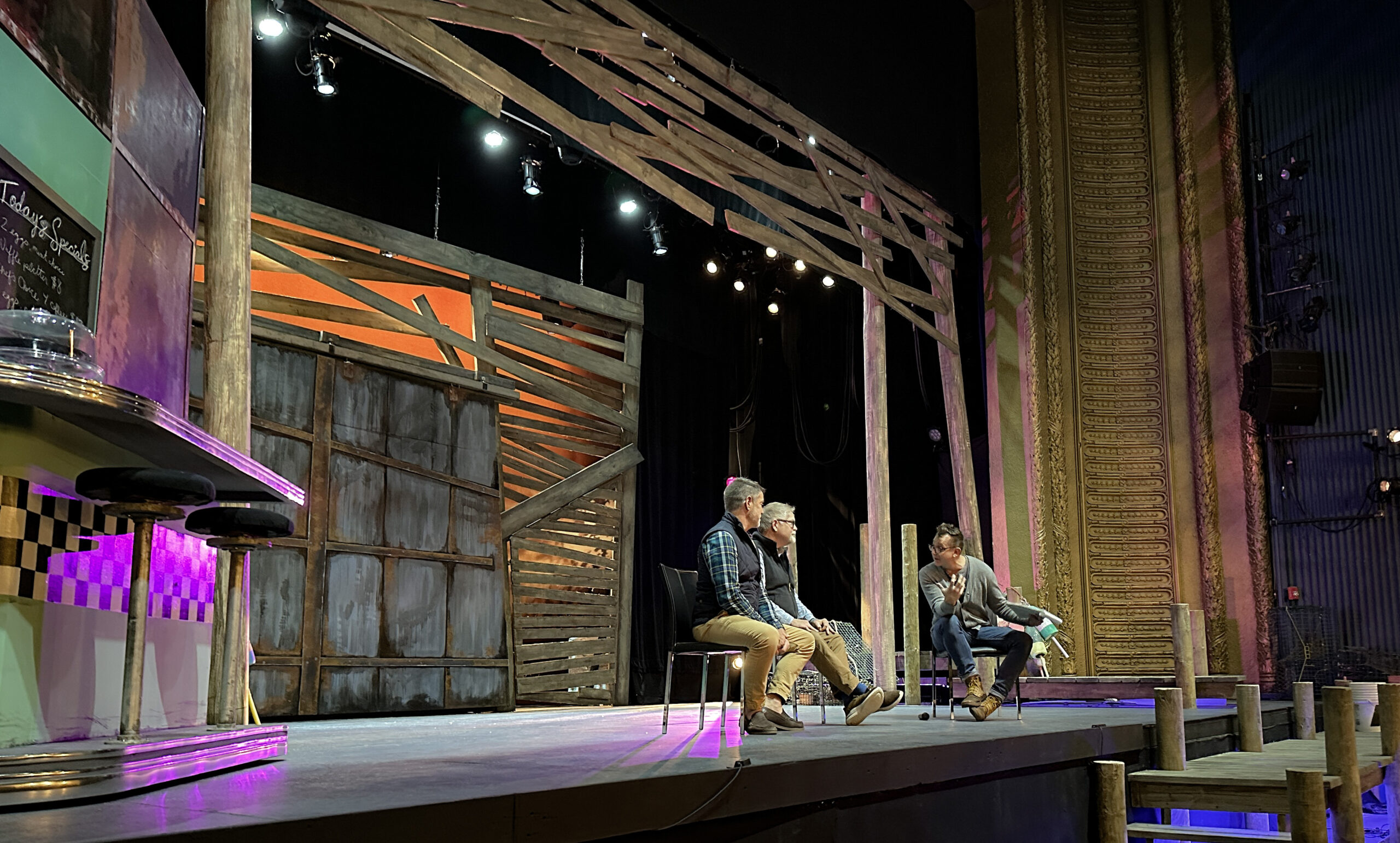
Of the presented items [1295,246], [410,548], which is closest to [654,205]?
[410,548]

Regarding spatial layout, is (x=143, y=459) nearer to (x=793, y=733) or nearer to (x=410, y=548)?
(x=793, y=733)

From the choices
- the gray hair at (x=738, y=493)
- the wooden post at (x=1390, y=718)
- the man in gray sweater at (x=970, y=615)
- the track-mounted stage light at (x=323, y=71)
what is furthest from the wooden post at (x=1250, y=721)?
the track-mounted stage light at (x=323, y=71)

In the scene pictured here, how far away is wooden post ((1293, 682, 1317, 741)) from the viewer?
7.12m

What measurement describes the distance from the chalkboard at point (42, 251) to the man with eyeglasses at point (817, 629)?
113 inches

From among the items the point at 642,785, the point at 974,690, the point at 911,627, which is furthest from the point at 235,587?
the point at 911,627

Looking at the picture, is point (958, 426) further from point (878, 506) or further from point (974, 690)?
point (974, 690)

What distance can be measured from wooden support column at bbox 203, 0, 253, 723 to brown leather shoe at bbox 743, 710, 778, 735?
2.21 m

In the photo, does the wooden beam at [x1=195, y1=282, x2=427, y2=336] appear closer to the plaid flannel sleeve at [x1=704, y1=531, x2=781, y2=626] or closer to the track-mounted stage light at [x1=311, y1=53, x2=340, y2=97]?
the track-mounted stage light at [x1=311, y1=53, x2=340, y2=97]

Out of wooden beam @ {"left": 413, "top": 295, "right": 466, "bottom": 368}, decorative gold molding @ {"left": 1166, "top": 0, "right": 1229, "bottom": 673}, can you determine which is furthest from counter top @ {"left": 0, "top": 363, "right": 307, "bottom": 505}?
decorative gold molding @ {"left": 1166, "top": 0, "right": 1229, "bottom": 673}

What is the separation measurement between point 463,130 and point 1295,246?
7.43 m

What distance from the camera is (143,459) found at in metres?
3.50

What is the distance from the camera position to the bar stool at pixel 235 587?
11.8 ft

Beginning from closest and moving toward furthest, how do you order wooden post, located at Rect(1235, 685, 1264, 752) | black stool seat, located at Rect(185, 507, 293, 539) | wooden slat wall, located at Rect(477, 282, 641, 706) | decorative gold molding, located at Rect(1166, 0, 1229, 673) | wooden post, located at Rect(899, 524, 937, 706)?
1. black stool seat, located at Rect(185, 507, 293, 539)
2. wooden post, located at Rect(1235, 685, 1264, 752)
3. wooden post, located at Rect(899, 524, 937, 706)
4. wooden slat wall, located at Rect(477, 282, 641, 706)
5. decorative gold molding, located at Rect(1166, 0, 1229, 673)

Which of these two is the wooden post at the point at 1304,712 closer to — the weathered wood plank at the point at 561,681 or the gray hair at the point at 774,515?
the gray hair at the point at 774,515
